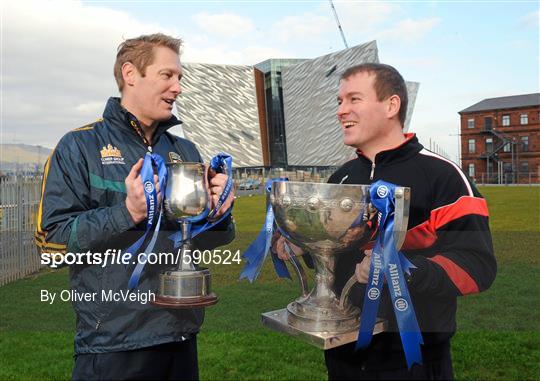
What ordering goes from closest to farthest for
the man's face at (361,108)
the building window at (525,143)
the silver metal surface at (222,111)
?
1. the man's face at (361,108)
2. the building window at (525,143)
3. the silver metal surface at (222,111)

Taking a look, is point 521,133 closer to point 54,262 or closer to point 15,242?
point 15,242

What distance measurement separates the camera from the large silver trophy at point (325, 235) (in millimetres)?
1431

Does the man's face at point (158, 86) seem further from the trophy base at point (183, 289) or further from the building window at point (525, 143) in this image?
the building window at point (525, 143)

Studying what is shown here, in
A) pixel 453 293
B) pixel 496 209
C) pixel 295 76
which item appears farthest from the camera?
pixel 295 76

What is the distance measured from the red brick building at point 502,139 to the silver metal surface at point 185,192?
5659 centimetres

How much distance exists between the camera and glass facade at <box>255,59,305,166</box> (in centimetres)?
6481

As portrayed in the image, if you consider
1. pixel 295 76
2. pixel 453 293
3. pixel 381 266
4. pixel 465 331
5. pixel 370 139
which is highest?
pixel 295 76

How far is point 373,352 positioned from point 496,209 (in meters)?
19.3

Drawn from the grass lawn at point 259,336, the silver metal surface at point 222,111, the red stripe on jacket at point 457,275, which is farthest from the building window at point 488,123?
the red stripe on jacket at point 457,275

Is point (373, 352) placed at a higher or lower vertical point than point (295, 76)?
lower

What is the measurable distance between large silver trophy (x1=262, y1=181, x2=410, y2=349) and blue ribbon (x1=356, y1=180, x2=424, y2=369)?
0.10 ft

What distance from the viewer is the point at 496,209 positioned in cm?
1908

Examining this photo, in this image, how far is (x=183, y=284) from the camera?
158 centimetres

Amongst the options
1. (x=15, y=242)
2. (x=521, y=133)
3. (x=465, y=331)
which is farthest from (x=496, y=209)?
(x=521, y=133)
